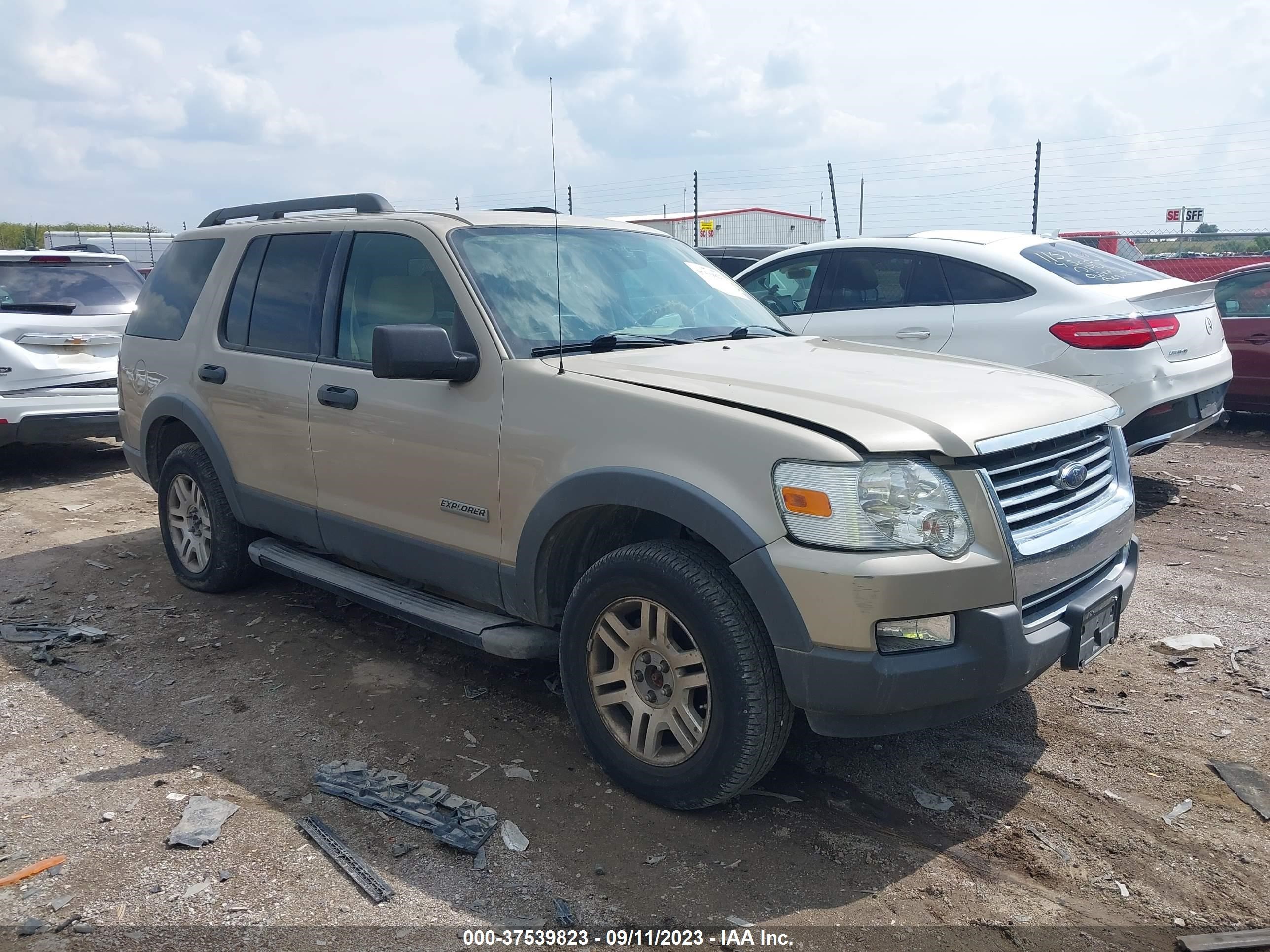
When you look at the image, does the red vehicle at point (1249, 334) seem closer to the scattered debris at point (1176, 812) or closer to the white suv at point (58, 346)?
the scattered debris at point (1176, 812)

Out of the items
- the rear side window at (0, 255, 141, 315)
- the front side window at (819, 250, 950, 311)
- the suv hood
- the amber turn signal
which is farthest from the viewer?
the rear side window at (0, 255, 141, 315)

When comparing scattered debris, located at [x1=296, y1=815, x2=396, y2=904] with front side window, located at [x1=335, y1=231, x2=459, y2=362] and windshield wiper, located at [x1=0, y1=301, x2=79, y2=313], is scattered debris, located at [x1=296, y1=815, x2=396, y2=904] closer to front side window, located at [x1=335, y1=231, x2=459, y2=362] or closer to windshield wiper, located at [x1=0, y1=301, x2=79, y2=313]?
front side window, located at [x1=335, y1=231, x2=459, y2=362]

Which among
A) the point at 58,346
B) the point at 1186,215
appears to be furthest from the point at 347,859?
the point at 1186,215

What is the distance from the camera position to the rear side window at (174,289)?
5.52 meters

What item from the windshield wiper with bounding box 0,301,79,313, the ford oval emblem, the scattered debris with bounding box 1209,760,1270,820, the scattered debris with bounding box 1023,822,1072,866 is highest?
the windshield wiper with bounding box 0,301,79,313

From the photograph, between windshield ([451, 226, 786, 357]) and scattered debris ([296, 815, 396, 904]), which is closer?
scattered debris ([296, 815, 396, 904])

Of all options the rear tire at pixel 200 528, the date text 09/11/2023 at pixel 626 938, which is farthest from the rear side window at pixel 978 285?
the date text 09/11/2023 at pixel 626 938

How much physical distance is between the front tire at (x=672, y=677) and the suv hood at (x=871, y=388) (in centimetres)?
55

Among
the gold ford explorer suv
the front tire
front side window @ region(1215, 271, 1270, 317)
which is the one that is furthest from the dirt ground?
front side window @ region(1215, 271, 1270, 317)

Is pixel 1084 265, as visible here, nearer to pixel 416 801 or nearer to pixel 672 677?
pixel 672 677

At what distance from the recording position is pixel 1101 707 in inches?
162

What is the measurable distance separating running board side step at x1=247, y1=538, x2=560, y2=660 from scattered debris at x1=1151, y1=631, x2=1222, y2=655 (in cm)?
279

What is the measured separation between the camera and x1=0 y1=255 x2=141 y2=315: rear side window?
8.66 meters

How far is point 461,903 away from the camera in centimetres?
291
